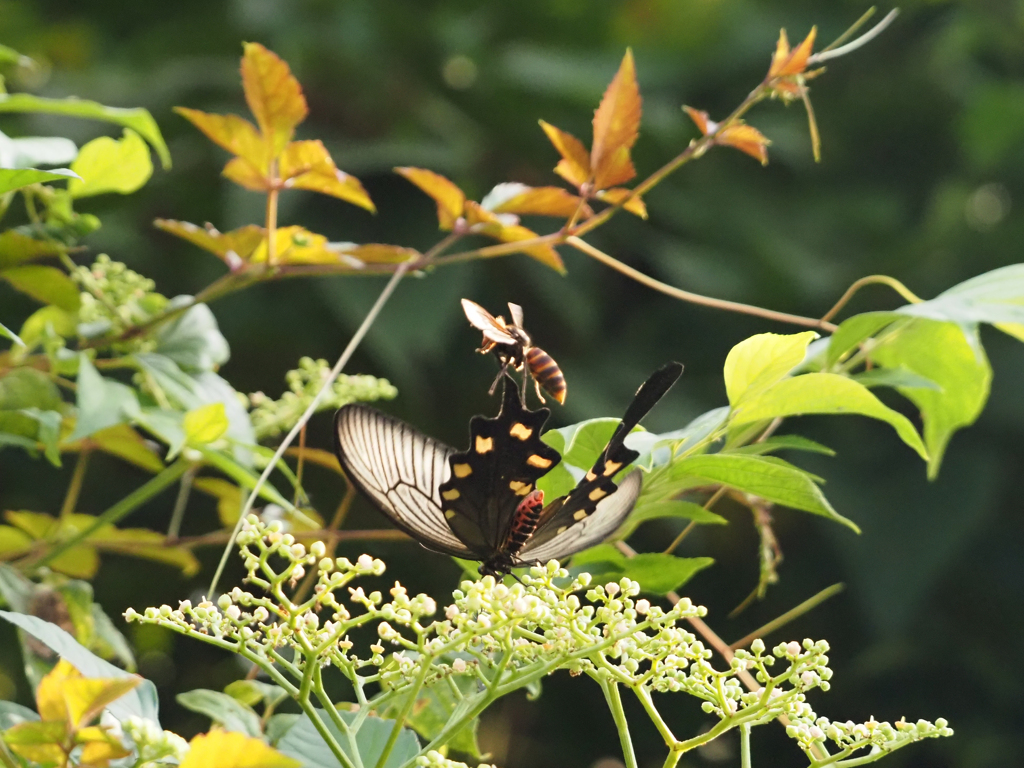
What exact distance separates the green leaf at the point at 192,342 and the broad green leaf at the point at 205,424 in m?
0.08

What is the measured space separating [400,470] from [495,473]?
1.6 inches

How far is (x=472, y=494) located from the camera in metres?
0.35

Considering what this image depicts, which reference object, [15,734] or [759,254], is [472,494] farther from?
[759,254]

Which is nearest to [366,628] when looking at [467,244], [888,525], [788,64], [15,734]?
[467,244]

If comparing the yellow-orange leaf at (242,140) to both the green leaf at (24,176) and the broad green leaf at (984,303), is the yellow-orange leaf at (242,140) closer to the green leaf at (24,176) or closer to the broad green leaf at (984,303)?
the green leaf at (24,176)

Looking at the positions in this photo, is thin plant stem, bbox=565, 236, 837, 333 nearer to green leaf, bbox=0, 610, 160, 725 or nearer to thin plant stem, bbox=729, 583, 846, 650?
thin plant stem, bbox=729, 583, 846, 650

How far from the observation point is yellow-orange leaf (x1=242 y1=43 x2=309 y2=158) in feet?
1.47

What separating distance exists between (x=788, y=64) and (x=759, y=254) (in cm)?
153

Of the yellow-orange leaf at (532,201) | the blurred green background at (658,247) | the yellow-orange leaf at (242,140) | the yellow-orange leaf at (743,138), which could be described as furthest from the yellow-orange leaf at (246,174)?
the blurred green background at (658,247)

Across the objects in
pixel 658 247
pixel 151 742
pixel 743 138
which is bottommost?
pixel 151 742

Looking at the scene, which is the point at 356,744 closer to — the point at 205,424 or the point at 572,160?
the point at 205,424

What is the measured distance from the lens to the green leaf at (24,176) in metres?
0.32

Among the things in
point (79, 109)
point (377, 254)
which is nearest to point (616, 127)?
point (377, 254)

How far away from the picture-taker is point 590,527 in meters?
0.35
